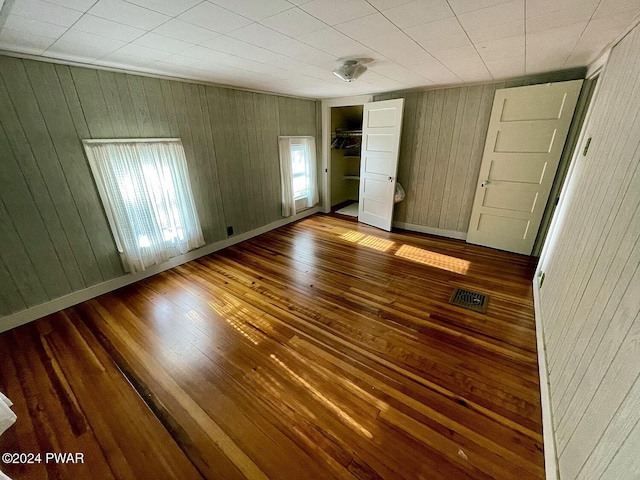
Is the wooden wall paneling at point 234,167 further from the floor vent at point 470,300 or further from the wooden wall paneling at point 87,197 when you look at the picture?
the floor vent at point 470,300

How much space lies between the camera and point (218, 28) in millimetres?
1540

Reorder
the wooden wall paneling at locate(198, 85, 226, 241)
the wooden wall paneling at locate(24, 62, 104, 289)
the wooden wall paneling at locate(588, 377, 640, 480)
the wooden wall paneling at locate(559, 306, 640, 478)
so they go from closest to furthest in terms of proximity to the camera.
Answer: the wooden wall paneling at locate(588, 377, 640, 480) → the wooden wall paneling at locate(559, 306, 640, 478) → the wooden wall paneling at locate(24, 62, 104, 289) → the wooden wall paneling at locate(198, 85, 226, 241)

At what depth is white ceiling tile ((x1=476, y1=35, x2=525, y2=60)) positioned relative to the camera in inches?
70.6

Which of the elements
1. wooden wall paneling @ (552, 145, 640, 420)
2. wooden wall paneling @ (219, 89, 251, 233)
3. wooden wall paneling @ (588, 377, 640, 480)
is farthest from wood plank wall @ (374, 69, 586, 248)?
wooden wall paneling @ (588, 377, 640, 480)

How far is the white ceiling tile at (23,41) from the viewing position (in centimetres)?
154

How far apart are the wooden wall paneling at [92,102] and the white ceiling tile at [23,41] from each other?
0.32m

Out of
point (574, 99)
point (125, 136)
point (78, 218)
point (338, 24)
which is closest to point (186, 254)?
point (78, 218)

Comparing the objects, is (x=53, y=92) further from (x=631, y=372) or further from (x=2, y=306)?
(x=631, y=372)

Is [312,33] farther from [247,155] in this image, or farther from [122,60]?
[247,155]

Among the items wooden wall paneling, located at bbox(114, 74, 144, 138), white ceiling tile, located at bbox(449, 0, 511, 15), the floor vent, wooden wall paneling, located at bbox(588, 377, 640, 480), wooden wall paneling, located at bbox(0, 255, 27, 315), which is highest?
white ceiling tile, located at bbox(449, 0, 511, 15)

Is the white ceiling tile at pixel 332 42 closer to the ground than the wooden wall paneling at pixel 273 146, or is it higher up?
higher up

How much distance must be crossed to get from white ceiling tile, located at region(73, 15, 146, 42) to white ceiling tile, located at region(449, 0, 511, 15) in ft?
6.04

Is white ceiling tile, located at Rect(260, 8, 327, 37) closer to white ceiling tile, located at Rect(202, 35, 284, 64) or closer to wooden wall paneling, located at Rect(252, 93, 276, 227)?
white ceiling tile, located at Rect(202, 35, 284, 64)

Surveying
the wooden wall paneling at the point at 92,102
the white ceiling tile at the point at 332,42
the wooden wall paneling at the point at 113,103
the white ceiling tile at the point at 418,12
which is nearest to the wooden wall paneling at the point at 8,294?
the wooden wall paneling at the point at 92,102
